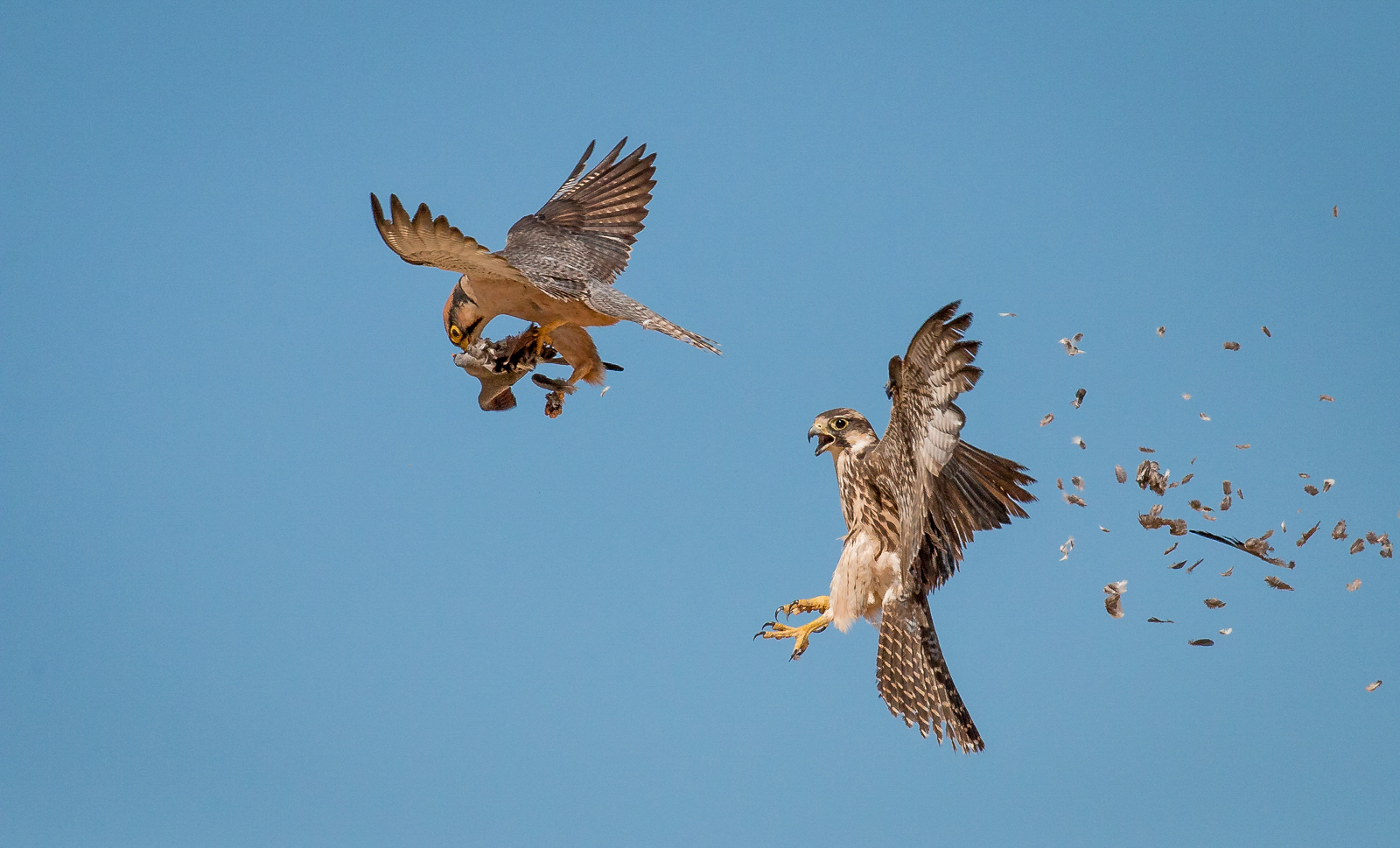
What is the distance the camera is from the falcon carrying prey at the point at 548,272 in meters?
5.74

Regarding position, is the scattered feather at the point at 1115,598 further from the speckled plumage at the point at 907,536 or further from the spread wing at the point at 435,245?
the spread wing at the point at 435,245

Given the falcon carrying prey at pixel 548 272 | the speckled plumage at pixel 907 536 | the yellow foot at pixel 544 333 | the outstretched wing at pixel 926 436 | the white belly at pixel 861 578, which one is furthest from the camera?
the yellow foot at pixel 544 333

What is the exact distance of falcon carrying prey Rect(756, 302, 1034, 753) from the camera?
5145mm

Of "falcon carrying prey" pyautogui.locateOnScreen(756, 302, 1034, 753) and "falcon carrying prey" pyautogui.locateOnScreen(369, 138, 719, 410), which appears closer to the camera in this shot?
"falcon carrying prey" pyautogui.locateOnScreen(756, 302, 1034, 753)

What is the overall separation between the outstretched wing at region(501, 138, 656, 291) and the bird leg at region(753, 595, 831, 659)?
2.13 meters

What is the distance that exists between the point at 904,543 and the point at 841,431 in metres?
0.56

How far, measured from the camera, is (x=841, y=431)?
18.1 feet

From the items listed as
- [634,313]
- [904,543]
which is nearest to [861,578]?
[904,543]

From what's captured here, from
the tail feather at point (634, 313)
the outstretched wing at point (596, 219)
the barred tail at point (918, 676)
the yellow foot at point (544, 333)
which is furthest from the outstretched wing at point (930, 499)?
the outstretched wing at point (596, 219)

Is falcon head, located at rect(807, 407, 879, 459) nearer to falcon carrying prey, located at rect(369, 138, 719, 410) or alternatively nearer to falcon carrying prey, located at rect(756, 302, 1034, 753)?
falcon carrying prey, located at rect(756, 302, 1034, 753)

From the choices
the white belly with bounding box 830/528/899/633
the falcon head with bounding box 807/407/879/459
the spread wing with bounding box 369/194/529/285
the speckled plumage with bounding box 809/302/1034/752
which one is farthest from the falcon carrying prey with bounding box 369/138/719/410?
the white belly with bounding box 830/528/899/633

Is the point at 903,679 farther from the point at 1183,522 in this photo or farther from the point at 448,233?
the point at 448,233

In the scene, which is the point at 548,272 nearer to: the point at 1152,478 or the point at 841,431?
the point at 841,431

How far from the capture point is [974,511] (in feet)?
18.2
